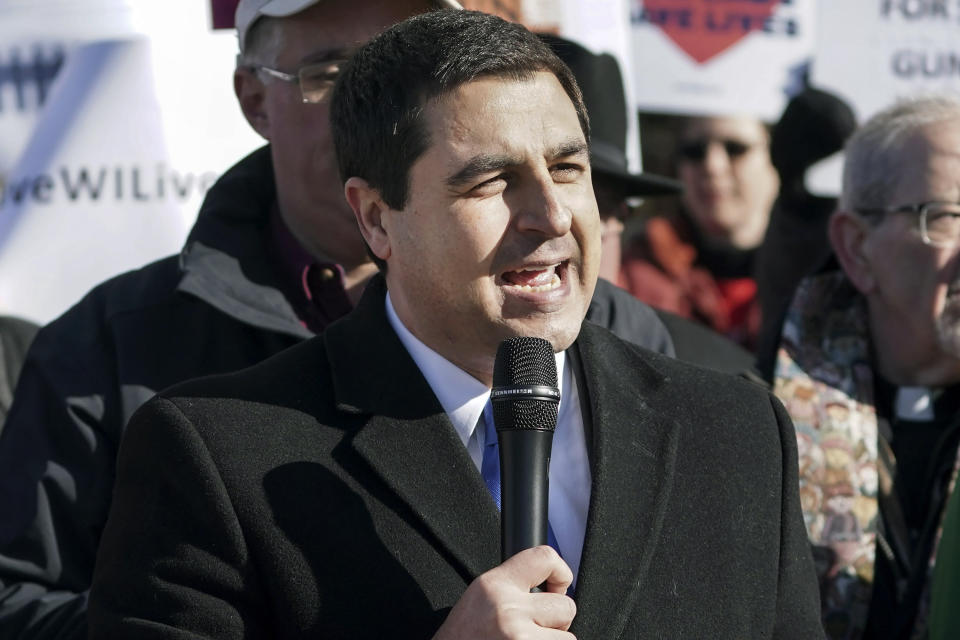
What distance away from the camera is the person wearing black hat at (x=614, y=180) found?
4.16 m

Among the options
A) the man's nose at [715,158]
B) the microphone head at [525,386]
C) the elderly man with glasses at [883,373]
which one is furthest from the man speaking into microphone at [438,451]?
the man's nose at [715,158]

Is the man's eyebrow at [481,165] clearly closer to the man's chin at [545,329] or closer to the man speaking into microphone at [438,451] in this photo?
the man speaking into microphone at [438,451]

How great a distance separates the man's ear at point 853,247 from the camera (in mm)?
3791

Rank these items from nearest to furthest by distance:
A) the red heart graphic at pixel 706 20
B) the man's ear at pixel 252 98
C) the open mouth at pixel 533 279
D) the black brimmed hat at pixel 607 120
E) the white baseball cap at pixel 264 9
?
the open mouth at pixel 533 279
the white baseball cap at pixel 264 9
the man's ear at pixel 252 98
the black brimmed hat at pixel 607 120
the red heart graphic at pixel 706 20

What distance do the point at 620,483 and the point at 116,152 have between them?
2390mm

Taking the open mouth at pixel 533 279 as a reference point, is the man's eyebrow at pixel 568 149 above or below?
above

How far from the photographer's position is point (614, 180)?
13.7 feet

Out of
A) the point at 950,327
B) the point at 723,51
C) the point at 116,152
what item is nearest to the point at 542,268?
the point at 950,327

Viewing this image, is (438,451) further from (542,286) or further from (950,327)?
(950,327)

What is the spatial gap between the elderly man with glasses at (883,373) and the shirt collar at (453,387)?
124 cm

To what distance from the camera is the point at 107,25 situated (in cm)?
424

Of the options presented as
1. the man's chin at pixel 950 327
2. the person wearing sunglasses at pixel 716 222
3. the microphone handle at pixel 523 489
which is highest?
the microphone handle at pixel 523 489

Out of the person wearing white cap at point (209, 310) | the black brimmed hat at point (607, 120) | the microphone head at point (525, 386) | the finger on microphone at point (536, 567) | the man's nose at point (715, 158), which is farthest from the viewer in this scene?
the man's nose at point (715, 158)

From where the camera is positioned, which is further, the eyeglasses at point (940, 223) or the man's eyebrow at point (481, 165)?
the eyeglasses at point (940, 223)
